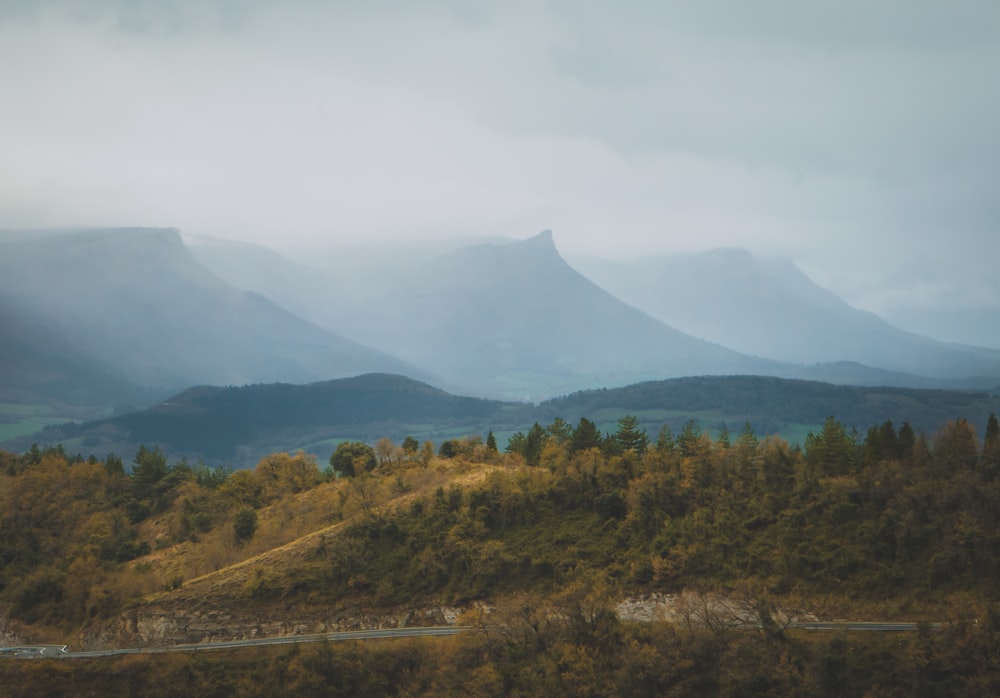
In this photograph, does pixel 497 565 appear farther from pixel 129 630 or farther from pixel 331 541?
pixel 129 630

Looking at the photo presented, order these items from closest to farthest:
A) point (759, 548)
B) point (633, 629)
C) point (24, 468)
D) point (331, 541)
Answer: point (633, 629), point (759, 548), point (331, 541), point (24, 468)

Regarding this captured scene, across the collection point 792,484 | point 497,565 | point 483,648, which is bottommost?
point 483,648

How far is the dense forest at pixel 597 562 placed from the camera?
53031 millimetres

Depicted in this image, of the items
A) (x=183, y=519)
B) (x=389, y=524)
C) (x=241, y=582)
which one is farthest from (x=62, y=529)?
(x=389, y=524)

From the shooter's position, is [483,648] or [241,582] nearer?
[483,648]

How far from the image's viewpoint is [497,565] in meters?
67.4

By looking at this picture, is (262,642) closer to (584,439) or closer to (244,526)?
(244,526)

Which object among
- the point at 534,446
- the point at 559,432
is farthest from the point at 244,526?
the point at 559,432

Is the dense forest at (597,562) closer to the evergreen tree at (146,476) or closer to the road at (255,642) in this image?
the road at (255,642)

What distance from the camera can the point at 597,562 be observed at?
66.6 metres

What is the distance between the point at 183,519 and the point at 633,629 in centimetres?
5931

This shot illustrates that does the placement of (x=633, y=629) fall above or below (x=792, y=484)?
below

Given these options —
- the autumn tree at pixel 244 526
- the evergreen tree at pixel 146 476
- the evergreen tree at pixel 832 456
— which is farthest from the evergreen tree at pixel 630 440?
the evergreen tree at pixel 146 476

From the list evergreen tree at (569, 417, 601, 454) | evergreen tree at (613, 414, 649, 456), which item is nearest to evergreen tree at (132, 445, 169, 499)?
evergreen tree at (569, 417, 601, 454)
